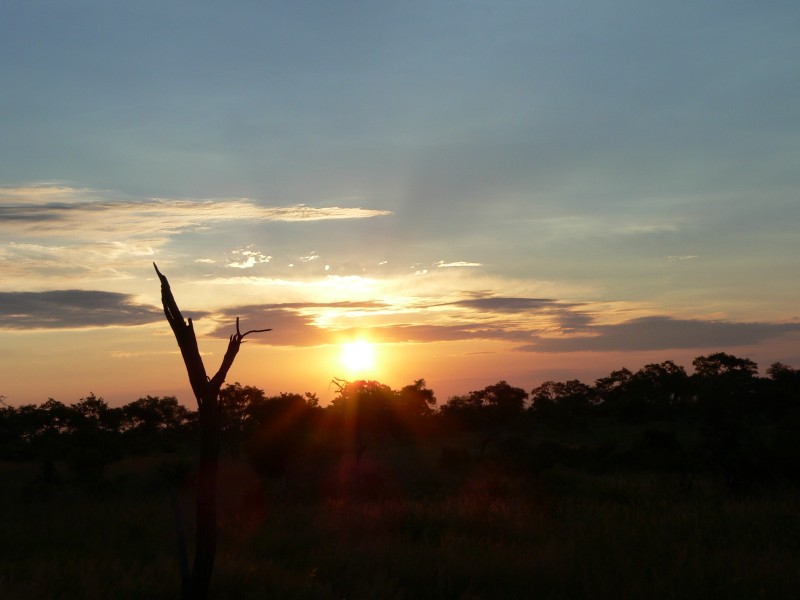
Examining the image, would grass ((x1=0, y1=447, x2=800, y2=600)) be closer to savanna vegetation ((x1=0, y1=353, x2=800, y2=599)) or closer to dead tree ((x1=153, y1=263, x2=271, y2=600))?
savanna vegetation ((x1=0, y1=353, x2=800, y2=599))

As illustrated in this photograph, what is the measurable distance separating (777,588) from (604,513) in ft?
16.8

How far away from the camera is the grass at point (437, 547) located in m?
9.19

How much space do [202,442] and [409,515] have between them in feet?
23.2

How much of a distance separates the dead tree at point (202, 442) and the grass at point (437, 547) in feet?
4.13

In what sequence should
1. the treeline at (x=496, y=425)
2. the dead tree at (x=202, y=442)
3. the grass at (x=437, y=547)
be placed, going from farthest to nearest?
1. the treeline at (x=496, y=425)
2. the grass at (x=437, y=547)
3. the dead tree at (x=202, y=442)

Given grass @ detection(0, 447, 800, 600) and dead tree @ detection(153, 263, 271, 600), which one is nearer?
dead tree @ detection(153, 263, 271, 600)

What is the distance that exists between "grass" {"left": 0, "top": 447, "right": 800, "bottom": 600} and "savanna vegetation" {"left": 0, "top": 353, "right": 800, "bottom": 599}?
4 centimetres

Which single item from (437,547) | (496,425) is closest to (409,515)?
(437,547)

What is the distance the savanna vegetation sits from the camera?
945 cm

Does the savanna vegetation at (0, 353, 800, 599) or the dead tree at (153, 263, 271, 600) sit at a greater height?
the dead tree at (153, 263, 271, 600)

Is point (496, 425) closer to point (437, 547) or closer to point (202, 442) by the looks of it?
point (437, 547)

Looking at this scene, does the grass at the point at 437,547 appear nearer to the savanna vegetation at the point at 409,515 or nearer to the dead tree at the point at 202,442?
the savanna vegetation at the point at 409,515

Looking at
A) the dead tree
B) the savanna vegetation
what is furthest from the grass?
the dead tree

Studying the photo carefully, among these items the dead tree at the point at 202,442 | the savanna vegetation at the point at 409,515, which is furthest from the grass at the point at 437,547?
the dead tree at the point at 202,442
